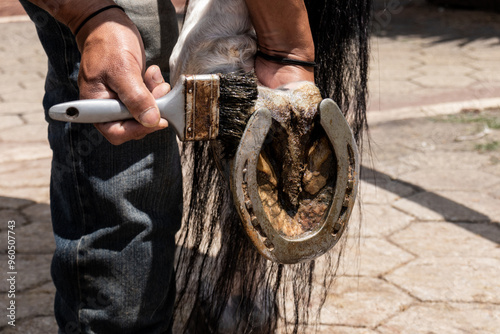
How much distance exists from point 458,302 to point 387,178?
1003mm

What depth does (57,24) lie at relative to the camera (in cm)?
114

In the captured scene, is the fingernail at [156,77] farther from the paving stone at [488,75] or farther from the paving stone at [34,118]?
the paving stone at [488,75]

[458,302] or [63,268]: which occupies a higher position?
[63,268]

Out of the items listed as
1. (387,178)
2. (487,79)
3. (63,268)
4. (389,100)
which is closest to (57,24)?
(63,268)

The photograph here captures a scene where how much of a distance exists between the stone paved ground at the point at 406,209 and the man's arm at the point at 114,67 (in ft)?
2.25

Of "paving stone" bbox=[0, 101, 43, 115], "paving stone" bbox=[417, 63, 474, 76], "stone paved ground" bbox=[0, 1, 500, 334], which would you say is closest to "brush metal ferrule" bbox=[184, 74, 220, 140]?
"stone paved ground" bbox=[0, 1, 500, 334]

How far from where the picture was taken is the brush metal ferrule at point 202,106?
95 cm

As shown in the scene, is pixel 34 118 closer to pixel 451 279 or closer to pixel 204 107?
pixel 451 279

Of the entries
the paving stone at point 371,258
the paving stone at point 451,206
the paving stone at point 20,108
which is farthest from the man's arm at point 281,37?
the paving stone at point 20,108

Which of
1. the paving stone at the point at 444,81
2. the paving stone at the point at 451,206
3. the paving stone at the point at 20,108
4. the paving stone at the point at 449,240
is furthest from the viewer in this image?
the paving stone at the point at 444,81

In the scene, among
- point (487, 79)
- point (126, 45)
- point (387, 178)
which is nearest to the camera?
point (126, 45)

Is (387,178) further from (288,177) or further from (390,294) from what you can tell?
(288,177)

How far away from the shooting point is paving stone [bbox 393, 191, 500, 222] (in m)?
2.36

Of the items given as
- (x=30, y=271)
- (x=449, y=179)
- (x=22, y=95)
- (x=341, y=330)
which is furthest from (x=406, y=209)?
(x=22, y=95)
